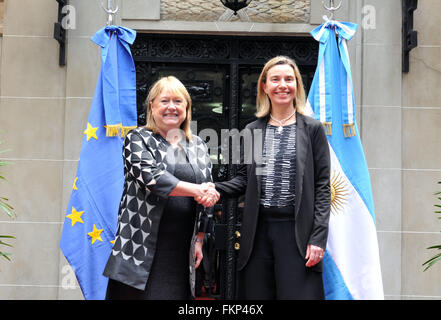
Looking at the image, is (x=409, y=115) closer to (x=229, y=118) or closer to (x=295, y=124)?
(x=229, y=118)

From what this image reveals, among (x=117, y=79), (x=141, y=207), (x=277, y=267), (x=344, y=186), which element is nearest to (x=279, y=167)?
(x=277, y=267)

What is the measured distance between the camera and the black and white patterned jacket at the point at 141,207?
10.8 feet

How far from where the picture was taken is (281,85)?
3.56 m

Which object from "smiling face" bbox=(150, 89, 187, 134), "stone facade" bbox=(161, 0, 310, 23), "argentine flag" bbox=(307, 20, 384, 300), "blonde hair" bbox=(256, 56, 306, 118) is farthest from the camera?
"stone facade" bbox=(161, 0, 310, 23)

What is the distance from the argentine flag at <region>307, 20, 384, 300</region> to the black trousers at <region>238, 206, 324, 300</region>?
0.87 meters

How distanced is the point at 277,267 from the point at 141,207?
95cm

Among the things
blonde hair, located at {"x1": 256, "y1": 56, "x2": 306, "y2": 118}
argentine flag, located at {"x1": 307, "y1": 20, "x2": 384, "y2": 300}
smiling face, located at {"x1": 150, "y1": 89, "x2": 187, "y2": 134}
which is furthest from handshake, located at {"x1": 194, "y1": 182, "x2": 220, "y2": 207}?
argentine flag, located at {"x1": 307, "y1": 20, "x2": 384, "y2": 300}

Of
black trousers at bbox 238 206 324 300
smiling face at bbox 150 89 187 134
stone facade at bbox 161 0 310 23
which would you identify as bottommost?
black trousers at bbox 238 206 324 300

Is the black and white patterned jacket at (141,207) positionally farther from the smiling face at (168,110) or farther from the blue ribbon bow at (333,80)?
the blue ribbon bow at (333,80)

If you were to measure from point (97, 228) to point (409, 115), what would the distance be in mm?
3328

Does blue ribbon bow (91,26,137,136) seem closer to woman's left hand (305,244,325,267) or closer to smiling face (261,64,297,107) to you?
smiling face (261,64,297,107)

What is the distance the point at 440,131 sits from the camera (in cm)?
545

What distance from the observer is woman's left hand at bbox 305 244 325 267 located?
3344mm
